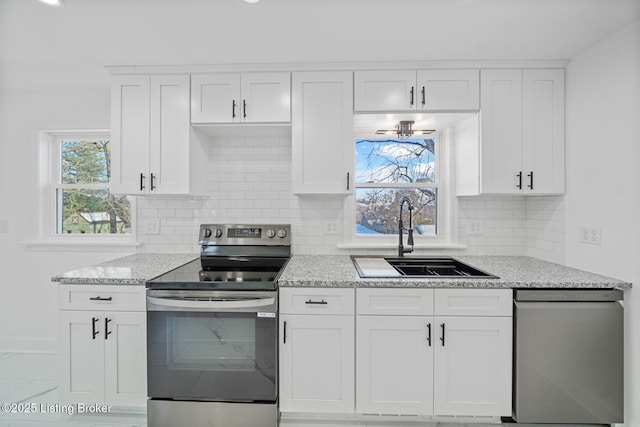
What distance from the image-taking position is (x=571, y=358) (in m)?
1.70

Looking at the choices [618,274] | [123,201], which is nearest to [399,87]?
[618,274]

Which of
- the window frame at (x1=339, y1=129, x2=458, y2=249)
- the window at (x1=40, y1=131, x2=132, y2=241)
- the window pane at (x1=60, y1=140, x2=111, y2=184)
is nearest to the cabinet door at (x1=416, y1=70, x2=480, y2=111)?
the window frame at (x1=339, y1=129, x2=458, y2=249)

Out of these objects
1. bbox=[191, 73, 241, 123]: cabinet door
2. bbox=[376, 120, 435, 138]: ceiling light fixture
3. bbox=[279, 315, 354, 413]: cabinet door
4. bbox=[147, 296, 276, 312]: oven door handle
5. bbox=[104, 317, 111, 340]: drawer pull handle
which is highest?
bbox=[191, 73, 241, 123]: cabinet door

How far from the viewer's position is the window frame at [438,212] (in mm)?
2568

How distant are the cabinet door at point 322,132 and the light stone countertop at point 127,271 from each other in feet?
3.38

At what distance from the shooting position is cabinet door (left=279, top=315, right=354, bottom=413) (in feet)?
5.84

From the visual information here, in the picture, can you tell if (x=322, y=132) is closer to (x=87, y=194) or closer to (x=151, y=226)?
(x=151, y=226)

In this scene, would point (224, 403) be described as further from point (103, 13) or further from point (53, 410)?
point (103, 13)

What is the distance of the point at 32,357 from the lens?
2.66 metres

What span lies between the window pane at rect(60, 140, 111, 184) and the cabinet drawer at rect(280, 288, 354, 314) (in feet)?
7.10

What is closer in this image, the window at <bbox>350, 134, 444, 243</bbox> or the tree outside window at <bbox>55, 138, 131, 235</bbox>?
the window at <bbox>350, 134, 444, 243</bbox>

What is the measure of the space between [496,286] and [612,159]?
100 centimetres

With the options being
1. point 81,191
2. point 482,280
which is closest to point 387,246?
point 482,280

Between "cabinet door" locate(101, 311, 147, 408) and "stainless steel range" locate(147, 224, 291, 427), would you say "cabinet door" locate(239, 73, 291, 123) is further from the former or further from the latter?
"cabinet door" locate(101, 311, 147, 408)
